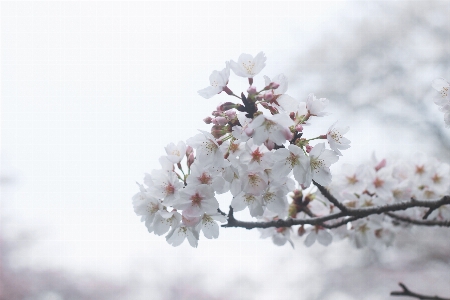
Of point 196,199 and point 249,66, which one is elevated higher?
point 249,66

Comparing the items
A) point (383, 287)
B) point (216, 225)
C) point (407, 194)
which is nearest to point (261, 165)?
point (216, 225)

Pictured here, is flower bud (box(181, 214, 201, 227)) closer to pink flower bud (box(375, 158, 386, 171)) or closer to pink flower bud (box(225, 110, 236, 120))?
pink flower bud (box(225, 110, 236, 120))

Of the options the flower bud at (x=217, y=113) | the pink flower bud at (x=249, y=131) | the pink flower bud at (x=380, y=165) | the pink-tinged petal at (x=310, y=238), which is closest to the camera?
the pink flower bud at (x=249, y=131)

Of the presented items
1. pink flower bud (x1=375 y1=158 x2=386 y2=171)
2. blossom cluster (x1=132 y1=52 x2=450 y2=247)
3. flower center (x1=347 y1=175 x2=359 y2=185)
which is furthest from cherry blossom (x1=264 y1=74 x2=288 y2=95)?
pink flower bud (x1=375 y1=158 x2=386 y2=171)

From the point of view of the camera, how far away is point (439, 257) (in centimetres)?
598

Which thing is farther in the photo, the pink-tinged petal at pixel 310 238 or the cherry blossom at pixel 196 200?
the pink-tinged petal at pixel 310 238

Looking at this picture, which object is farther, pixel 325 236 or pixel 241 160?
pixel 325 236

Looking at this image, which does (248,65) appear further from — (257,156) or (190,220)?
(190,220)

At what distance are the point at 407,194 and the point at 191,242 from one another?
108 cm

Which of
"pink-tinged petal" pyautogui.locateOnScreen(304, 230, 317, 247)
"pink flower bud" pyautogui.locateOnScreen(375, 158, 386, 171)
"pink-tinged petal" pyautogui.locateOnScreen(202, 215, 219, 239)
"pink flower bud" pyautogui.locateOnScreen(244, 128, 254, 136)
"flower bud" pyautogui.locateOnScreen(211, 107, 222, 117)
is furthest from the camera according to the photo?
"pink flower bud" pyautogui.locateOnScreen(375, 158, 386, 171)

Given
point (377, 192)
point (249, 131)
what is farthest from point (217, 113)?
point (377, 192)

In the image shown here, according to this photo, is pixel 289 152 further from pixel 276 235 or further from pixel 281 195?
pixel 276 235

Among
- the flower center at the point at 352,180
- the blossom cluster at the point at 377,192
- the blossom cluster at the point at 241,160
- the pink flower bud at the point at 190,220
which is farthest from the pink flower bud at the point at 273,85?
the flower center at the point at 352,180

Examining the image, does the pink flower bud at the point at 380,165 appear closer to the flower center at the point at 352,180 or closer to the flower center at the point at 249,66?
the flower center at the point at 352,180
